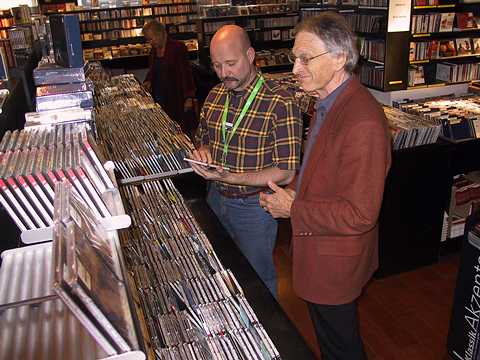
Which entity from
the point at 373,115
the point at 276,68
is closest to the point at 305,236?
the point at 373,115

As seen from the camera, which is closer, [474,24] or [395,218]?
[395,218]

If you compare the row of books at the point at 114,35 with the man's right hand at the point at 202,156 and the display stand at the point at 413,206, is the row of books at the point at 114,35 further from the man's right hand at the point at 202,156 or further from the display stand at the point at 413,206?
the man's right hand at the point at 202,156

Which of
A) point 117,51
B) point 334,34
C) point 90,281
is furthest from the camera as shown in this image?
point 117,51

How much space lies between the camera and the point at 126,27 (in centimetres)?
1169

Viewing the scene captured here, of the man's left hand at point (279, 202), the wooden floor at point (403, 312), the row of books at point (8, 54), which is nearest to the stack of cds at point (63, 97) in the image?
the man's left hand at point (279, 202)

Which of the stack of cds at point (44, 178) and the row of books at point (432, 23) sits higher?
the row of books at point (432, 23)

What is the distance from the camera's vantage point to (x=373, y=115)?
1.59 m

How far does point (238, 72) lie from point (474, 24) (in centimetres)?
576

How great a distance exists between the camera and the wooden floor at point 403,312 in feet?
9.07

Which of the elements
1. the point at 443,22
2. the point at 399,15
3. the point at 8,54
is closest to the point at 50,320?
the point at 8,54

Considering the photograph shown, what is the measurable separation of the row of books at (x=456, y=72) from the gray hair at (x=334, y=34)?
5.74 m

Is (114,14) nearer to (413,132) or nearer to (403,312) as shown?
(413,132)

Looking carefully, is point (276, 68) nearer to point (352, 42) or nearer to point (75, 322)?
point (352, 42)

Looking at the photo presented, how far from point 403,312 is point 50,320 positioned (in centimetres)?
271
